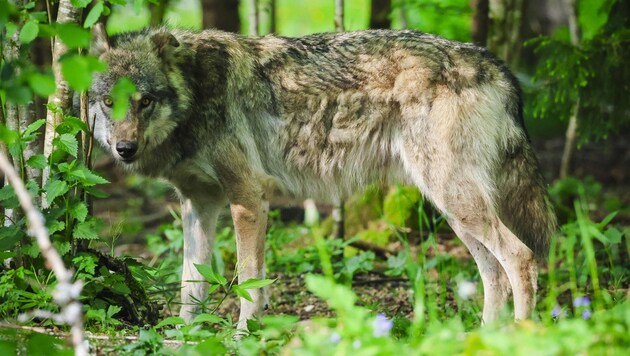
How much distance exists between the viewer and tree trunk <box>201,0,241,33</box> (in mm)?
10094

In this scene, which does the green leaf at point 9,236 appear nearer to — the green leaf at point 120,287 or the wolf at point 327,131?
the green leaf at point 120,287

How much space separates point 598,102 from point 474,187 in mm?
2336

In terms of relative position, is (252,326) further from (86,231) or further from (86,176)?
(86,176)

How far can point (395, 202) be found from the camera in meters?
7.61

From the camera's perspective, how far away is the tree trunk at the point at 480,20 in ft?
28.9

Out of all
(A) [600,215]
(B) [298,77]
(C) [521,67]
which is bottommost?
(A) [600,215]

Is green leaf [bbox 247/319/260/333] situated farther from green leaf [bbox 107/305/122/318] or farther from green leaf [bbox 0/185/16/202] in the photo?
green leaf [bbox 0/185/16/202]

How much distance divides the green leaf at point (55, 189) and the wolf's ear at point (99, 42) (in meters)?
1.15

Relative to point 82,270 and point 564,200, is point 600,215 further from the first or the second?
point 82,270

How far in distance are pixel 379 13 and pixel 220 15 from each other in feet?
6.72

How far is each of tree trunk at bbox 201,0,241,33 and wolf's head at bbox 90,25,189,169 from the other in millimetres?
4978

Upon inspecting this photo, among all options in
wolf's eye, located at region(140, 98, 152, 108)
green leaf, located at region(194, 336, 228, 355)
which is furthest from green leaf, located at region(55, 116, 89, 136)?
green leaf, located at region(194, 336, 228, 355)

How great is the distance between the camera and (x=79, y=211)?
4.27 meters

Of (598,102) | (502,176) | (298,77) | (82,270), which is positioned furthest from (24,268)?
(598,102)
